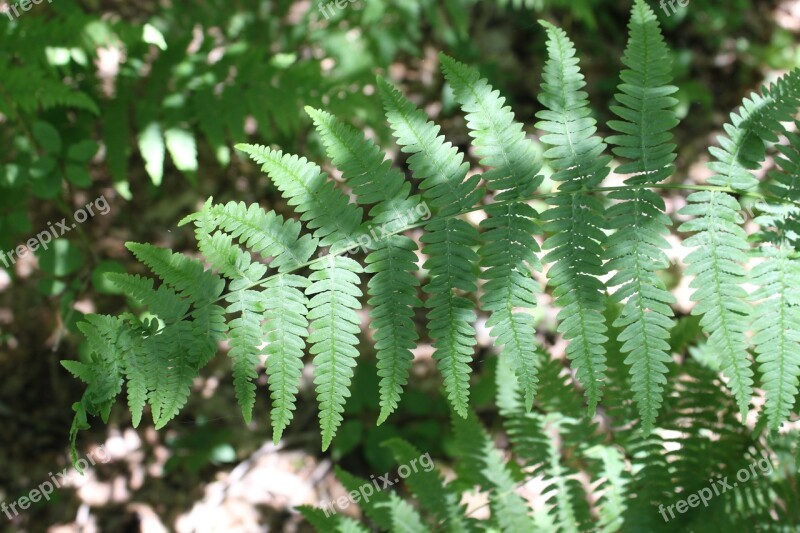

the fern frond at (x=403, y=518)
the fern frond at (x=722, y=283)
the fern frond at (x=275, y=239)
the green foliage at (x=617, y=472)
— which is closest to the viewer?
the fern frond at (x=722, y=283)

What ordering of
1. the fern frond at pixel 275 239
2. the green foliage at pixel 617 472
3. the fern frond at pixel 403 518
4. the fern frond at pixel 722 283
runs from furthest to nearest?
the fern frond at pixel 403 518 < the green foliage at pixel 617 472 < the fern frond at pixel 275 239 < the fern frond at pixel 722 283

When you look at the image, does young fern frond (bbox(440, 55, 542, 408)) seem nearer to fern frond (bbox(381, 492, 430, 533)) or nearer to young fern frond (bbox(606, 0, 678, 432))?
young fern frond (bbox(606, 0, 678, 432))

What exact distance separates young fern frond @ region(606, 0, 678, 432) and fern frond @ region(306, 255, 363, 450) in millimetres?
799

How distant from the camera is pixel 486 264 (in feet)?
6.55

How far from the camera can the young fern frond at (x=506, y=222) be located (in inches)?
76.5

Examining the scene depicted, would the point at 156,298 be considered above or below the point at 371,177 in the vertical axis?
below

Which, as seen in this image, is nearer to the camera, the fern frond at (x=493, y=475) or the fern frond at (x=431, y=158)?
the fern frond at (x=431, y=158)

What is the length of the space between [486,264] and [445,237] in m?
0.15

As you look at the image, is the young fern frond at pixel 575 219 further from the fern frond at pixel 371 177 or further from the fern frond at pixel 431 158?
the fern frond at pixel 371 177

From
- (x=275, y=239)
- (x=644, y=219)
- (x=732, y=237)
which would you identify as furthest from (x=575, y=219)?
(x=275, y=239)

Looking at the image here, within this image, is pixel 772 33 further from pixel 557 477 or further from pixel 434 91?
pixel 557 477

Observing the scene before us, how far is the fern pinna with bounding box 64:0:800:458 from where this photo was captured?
1913mm

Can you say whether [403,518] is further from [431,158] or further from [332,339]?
[431,158]

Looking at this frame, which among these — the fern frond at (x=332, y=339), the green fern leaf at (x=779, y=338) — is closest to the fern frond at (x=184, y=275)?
the fern frond at (x=332, y=339)
